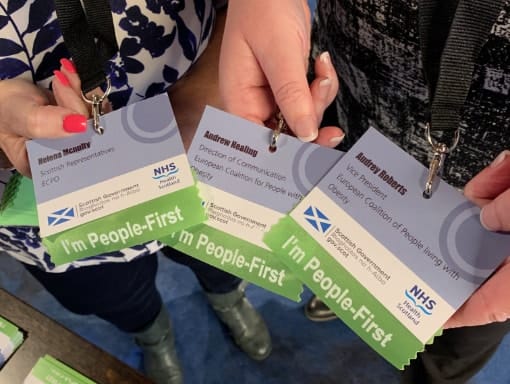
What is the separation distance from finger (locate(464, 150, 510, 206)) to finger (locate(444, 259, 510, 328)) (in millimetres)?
57

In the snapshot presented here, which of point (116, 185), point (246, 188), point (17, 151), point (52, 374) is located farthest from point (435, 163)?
point (52, 374)

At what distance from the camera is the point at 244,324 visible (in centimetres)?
123

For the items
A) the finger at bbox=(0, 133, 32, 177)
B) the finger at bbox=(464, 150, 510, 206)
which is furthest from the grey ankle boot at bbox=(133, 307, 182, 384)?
the finger at bbox=(464, 150, 510, 206)

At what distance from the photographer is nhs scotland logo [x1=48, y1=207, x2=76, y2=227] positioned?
0.47 meters

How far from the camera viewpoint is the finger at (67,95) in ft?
1.67

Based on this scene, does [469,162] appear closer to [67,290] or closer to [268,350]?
[67,290]

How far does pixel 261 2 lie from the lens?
0.51 meters

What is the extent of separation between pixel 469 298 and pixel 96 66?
0.40m

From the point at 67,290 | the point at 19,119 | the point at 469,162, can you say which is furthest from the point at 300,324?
the point at 19,119

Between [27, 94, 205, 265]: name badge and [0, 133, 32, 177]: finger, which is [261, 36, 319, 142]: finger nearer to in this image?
[27, 94, 205, 265]: name badge

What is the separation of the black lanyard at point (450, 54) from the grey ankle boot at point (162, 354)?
88cm

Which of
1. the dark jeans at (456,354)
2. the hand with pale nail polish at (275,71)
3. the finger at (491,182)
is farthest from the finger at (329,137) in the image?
the dark jeans at (456,354)

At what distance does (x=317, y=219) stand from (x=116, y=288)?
55 cm

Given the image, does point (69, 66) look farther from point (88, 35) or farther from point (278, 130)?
point (278, 130)
